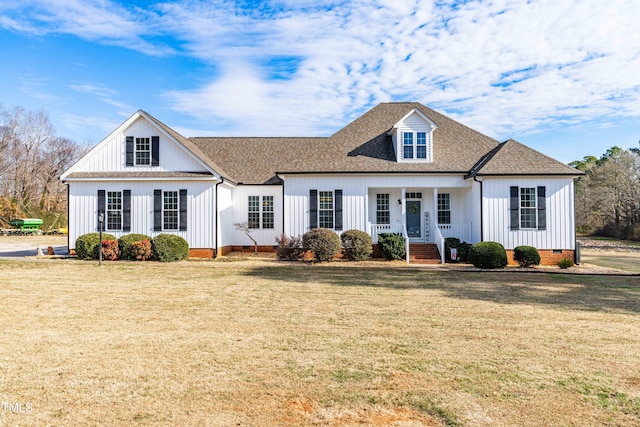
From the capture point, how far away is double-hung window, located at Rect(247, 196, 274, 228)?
2284cm

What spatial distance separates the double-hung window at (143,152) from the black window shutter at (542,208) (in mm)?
18623

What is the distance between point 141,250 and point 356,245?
9510 mm

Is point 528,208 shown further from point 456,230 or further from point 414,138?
point 414,138

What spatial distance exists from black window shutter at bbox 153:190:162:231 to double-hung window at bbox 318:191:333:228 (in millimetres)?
7694

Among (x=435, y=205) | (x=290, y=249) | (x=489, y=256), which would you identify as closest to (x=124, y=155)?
(x=290, y=249)

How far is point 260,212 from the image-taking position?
2292cm

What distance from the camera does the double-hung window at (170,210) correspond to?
66.0ft

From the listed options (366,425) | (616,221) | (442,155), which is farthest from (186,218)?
(616,221)

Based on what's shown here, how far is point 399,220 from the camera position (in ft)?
70.3

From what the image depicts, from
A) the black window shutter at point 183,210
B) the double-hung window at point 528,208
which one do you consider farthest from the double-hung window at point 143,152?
the double-hung window at point 528,208

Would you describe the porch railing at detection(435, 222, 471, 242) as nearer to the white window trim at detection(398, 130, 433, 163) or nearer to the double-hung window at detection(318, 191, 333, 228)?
the white window trim at detection(398, 130, 433, 163)

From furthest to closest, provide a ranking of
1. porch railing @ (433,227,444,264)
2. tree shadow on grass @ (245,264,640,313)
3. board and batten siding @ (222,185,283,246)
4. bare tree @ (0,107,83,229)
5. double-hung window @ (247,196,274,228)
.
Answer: bare tree @ (0,107,83,229) < double-hung window @ (247,196,274,228) < board and batten siding @ (222,185,283,246) < porch railing @ (433,227,444,264) < tree shadow on grass @ (245,264,640,313)

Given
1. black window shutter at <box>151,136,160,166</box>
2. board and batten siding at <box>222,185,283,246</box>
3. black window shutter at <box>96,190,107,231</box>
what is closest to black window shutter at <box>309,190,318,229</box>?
board and batten siding at <box>222,185,283,246</box>

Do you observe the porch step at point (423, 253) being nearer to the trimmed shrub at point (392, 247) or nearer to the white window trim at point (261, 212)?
the trimmed shrub at point (392, 247)
